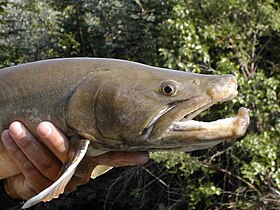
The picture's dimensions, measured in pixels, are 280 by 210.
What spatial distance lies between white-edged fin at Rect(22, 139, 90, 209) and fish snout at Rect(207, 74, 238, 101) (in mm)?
511

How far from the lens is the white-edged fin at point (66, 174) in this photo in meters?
2.00

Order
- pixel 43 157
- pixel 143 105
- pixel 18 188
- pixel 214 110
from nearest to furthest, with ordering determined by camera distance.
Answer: pixel 143 105, pixel 43 157, pixel 18 188, pixel 214 110

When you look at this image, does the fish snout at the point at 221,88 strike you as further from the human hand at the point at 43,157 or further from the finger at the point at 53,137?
the finger at the point at 53,137

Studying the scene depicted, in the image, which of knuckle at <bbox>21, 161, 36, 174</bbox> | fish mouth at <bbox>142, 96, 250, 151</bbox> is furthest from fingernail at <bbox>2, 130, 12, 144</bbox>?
fish mouth at <bbox>142, 96, 250, 151</bbox>

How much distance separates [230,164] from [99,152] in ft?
15.5

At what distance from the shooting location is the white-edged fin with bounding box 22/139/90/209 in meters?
2.00

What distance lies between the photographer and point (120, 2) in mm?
8414

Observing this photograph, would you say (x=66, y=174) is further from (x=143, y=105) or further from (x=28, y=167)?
(x=28, y=167)

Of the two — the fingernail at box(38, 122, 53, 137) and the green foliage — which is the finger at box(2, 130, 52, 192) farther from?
the green foliage

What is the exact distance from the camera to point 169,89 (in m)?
2.18

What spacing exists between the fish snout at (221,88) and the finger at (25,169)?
88cm

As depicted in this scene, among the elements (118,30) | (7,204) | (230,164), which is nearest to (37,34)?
(118,30)

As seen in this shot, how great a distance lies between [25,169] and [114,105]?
0.59m

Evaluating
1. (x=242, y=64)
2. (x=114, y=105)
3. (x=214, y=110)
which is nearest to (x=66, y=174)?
(x=114, y=105)
